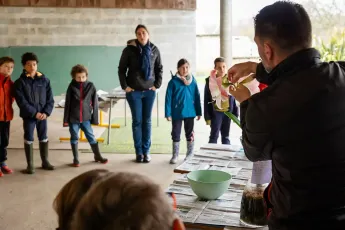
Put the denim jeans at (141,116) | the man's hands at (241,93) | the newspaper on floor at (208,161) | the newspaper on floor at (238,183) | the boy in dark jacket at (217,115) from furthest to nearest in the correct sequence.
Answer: the denim jeans at (141,116) → the boy in dark jacket at (217,115) → the newspaper on floor at (208,161) → the newspaper on floor at (238,183) → the man's hands at (241,93)

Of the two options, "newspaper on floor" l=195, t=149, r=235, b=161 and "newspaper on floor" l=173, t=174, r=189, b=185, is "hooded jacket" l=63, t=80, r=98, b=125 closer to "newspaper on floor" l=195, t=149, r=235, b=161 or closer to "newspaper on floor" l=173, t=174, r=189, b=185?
"newspaper on floor" l=195, t=149, r=235, b=161

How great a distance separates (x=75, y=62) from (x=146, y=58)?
286 centimetres

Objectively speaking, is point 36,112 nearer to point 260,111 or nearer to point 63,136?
point 63,136

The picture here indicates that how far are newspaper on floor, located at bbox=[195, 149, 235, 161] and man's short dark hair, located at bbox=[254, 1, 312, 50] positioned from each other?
113 centimetres

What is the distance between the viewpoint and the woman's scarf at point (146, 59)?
444 centimetres

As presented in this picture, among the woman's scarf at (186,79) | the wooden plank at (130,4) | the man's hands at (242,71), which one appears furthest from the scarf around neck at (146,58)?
the man's hands at (242,71)

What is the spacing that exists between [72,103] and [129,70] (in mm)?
662

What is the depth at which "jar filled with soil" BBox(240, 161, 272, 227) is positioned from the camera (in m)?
1.54

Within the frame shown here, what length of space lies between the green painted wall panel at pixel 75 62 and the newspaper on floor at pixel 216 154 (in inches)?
187

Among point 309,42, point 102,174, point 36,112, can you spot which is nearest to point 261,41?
point 309,42

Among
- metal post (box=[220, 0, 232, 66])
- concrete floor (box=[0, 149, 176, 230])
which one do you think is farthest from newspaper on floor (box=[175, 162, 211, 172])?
metal post (box=[220, 0, 232, 66])

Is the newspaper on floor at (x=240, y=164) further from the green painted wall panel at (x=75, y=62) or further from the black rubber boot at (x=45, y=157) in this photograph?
the green painted wall panel at (x=75, y=62)

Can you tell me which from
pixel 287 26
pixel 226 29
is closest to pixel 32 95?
pixel 287 26

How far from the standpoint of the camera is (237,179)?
78.3 inches
